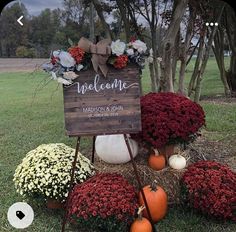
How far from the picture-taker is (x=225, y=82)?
10.3 metres

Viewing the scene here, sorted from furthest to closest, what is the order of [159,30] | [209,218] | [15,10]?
1. [159,30]
2. [209,218]
3. [15,10]

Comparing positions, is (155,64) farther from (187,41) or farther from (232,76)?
(232,76)

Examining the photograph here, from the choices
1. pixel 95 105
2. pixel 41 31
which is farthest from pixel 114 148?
pixel 41 31

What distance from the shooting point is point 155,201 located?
10.7ft

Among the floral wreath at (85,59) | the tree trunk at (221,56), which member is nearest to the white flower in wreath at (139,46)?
the floral wreath at (85,59)

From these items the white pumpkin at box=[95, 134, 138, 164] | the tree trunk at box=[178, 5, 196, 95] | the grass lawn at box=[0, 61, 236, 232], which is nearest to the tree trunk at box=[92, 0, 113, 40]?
the grass lawn at box=[0, 61, 236, 232]

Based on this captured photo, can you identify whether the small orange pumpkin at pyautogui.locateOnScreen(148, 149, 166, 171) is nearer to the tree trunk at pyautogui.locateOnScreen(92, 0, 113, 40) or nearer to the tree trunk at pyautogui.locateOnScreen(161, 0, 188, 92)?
the tree trunk at pyautogui.locateOnScreen(161, 0, 188, 92)

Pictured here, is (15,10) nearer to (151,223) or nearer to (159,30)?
(151,223)

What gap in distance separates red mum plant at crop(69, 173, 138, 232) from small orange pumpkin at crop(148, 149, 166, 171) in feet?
1.51

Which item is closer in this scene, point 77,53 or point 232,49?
point 77,53

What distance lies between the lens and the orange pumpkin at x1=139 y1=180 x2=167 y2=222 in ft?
10.7

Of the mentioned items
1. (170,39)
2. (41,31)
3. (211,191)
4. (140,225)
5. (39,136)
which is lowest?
(39,136)

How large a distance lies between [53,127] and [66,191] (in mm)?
3821

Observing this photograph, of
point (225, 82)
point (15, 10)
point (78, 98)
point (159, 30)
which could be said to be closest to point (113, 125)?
point (78, 98)
